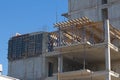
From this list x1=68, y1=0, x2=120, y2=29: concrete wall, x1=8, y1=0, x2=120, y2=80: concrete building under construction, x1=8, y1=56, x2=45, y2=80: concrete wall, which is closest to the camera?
x1=8, y1=0, x2=120, y2=80: concrete building under construction

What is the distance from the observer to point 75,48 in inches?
1975

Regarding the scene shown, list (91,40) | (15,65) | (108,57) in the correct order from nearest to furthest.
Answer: (108,57) < (91,40) < (15,65)

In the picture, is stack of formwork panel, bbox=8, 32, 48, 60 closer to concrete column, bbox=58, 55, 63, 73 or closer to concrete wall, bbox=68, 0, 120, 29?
concrete column, bbox=58, 55, 63, 73

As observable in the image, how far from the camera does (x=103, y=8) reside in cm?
5766

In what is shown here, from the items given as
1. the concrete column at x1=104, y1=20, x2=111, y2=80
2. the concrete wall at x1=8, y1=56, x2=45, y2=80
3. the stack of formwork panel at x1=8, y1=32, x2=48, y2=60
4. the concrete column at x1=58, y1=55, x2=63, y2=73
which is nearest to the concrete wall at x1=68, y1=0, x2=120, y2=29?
the concrete column at x1=104, y1=20, x2=111, y2=80

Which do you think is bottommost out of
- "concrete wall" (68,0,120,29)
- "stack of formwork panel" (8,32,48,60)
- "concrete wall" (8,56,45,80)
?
"concrete wall" (8,56,45,80)

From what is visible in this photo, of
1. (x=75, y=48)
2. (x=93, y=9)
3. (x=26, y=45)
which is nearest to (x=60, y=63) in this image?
(x=75, y=48)

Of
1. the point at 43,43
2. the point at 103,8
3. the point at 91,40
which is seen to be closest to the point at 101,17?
the point at 103,8

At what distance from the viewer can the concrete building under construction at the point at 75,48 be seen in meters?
49.4

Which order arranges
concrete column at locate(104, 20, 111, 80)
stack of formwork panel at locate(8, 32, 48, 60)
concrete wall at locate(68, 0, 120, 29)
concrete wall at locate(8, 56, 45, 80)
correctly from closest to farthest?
concrete column at locate(104, 20, 111, 80) < concrete wall at locate(8, 56, 45, 80) < stack of formwork panel at locate(8, 32, 48, 60) < concrete wall at locate(68, 0, 120, 29)

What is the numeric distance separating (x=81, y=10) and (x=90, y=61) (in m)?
8.16

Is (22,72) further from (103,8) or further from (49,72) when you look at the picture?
(103,8)

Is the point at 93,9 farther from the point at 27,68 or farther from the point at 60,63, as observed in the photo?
the point at 27,68

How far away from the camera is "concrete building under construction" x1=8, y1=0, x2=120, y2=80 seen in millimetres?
49406
